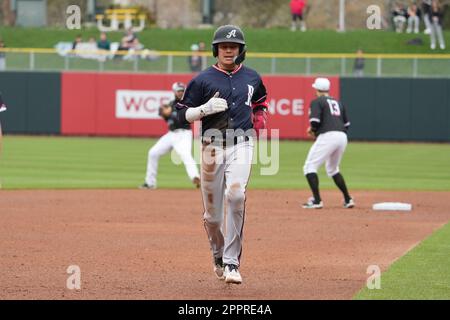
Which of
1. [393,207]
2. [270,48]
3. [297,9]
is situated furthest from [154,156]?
[297,9]

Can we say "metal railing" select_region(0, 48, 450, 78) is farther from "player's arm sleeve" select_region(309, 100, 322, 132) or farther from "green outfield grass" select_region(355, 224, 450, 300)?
"green outfield grass" select_region(355, 224, 450, 300)

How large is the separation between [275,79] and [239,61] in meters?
26.1

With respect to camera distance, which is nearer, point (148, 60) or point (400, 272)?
point (400, 272)

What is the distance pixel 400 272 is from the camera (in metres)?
10.5

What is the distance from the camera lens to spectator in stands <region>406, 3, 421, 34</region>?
44.6 metres

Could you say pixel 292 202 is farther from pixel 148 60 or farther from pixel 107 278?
pixel 148 60

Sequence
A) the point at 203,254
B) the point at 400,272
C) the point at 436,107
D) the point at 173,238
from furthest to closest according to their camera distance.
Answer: the point at 436,107, the point at 173,238, the point at 203,254, the point at 400,272

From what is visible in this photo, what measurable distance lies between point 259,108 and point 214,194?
0.92 metres

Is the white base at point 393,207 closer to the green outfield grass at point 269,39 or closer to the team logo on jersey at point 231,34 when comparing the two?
the team logo on jersey at point 231,34

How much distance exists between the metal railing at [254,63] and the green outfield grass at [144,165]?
2306 millimetres

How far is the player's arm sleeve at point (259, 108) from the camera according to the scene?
33.2 feet

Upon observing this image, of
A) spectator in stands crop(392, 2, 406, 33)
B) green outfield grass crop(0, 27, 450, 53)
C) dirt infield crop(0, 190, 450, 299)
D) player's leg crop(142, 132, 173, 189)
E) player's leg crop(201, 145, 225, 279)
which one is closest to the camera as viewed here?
dirt infield crop(0, 190, 450, 299)

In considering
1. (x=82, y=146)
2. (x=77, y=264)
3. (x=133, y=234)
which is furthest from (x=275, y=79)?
(x=77, y=264)

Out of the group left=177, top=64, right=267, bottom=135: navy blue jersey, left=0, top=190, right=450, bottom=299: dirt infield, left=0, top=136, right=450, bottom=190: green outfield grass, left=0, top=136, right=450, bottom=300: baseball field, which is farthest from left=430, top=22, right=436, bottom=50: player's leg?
left=177, top=64, right=267, bottom=135: navy blue jersey
